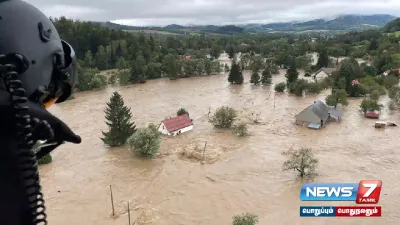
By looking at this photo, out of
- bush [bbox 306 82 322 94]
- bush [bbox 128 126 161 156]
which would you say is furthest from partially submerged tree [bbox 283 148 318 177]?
bush [bbox 306 82 322 94]

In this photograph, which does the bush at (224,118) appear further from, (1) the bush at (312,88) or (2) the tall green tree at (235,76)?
(2) the tall green tree at (235,76)

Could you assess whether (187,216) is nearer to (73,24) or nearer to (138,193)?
(138,193)

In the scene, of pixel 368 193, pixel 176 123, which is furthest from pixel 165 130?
pixel 368 193

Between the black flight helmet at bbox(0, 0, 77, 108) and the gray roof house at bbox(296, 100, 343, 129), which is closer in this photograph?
the black flight helmet at bbox(0, 0, 77, 108)

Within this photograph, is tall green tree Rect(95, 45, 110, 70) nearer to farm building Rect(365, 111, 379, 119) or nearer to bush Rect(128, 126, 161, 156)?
bush Rect(128, 126, 161, 156)

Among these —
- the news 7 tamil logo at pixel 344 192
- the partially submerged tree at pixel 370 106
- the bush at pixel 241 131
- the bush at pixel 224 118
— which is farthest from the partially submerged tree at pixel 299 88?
the news 7 tamil logo at pixel 344 192

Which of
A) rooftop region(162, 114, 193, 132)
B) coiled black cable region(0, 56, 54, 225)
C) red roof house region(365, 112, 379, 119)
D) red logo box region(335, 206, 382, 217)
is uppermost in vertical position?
coiled black cable region(0, 56, 54, 225)
